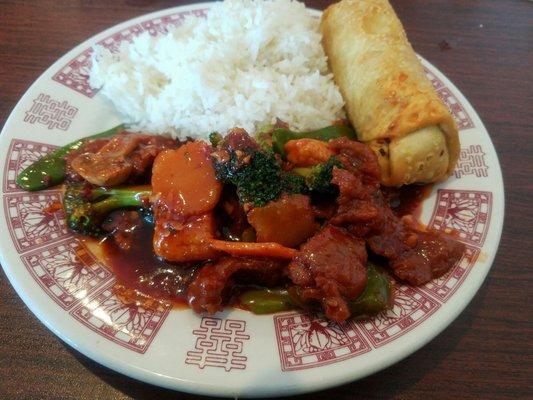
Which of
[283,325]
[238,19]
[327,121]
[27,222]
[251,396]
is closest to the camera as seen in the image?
[251,396]

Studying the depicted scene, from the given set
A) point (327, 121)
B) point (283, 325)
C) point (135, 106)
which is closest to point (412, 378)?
point (283, 325)

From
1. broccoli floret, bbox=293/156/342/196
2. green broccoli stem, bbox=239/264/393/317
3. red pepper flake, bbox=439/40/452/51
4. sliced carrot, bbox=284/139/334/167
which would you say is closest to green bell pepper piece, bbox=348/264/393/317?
green broccoli stem, bbox=239/264/393/317

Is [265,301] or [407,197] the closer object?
[265,301]

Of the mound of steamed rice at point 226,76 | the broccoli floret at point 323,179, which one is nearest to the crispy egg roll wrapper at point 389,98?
the mound of steamed rice at point 226,76

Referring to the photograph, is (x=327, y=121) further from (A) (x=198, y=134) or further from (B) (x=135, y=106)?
(B) (x=135, y=106)

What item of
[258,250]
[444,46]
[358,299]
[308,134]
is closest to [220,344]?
[258,250]

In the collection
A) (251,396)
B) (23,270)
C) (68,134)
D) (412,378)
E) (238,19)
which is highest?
(238,19)

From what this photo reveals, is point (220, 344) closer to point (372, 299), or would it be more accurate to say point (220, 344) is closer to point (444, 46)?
point (372, 299)
